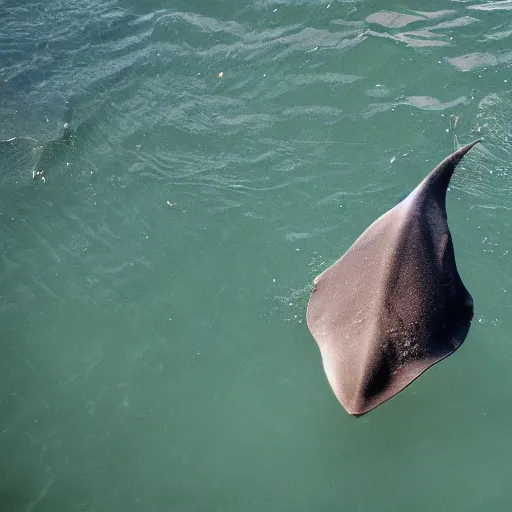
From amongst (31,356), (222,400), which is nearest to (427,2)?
(222,400)

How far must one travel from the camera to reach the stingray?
3240 mm

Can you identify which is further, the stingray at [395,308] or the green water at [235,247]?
the green water at [235,247]

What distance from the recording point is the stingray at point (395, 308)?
3240mm

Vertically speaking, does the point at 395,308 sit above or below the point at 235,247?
above

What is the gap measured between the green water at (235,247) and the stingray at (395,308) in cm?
258

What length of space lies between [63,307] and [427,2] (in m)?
6.14

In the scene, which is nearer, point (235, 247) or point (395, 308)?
point (395, 308)

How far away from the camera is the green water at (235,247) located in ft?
19.3

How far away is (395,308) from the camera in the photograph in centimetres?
340

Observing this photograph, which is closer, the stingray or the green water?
the stingray

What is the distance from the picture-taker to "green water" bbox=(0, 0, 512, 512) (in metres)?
5.89

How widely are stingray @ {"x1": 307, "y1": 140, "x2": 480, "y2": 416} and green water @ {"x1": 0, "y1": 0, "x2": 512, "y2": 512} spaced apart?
258 cm

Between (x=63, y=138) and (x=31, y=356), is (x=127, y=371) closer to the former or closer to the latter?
(x=31, y=356)

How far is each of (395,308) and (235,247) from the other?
3.64 m
